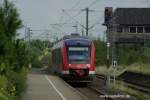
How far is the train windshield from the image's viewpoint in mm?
41031

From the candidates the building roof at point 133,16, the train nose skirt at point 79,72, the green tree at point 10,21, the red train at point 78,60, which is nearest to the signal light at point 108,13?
the red train at point 78,60

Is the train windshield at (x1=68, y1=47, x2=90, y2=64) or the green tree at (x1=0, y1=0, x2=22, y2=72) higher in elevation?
the green tree at (x1=0, y1=0, x2=22, y2=72)

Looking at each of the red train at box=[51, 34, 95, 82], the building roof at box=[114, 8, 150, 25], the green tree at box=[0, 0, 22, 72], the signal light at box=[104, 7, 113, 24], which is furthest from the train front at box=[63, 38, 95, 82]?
the building roof at box=[114, 8, 150, 25]

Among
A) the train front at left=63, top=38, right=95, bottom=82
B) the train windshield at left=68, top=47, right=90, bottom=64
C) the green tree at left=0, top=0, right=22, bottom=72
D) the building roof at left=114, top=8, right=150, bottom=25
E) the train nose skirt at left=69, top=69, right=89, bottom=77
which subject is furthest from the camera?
the building roof at left=114, top=8, right=150, bottom=25

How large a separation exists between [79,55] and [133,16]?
61508 millimetres

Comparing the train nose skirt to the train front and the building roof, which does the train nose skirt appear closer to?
the train front

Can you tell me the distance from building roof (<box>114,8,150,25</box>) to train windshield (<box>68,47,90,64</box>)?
58777 mm

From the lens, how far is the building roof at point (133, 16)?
327ft

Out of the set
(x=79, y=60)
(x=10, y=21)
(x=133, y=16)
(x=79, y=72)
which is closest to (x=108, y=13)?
(x=79, y=60)

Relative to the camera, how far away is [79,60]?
4103cm

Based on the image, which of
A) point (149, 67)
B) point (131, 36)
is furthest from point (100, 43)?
point (131, 36)

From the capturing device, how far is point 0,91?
1482cm

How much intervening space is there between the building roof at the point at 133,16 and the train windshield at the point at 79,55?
193ft

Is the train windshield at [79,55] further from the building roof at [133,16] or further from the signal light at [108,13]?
the building roof at [133,16]
